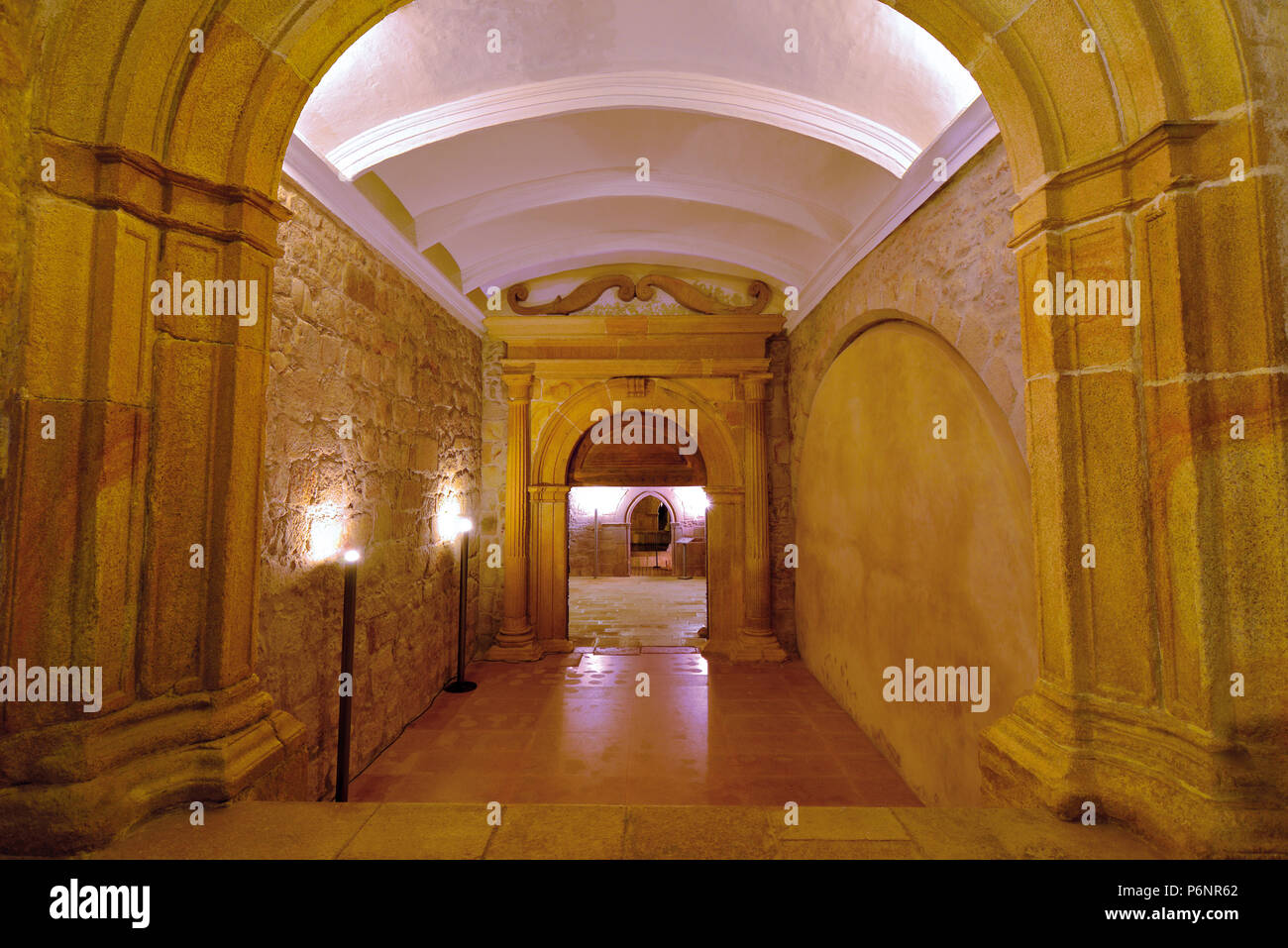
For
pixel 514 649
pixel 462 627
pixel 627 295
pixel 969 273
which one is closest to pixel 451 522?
pixel 462 627

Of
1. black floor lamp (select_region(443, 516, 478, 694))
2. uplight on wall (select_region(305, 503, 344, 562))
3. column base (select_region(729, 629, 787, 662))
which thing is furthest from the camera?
column base (select_region(729, 629, 787, 662))

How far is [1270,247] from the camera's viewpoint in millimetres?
1272

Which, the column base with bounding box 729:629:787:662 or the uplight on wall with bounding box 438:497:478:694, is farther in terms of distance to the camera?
the column base with bounding box 729:629:787:662

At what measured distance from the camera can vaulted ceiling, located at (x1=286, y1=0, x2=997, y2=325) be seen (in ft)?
8.66

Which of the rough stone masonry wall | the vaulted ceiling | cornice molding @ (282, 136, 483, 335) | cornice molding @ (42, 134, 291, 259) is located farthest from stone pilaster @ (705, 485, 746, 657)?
cornice molding @ (42, 134, 291, 259)

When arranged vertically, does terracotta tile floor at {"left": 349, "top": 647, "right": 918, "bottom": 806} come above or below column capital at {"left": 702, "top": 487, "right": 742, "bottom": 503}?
below

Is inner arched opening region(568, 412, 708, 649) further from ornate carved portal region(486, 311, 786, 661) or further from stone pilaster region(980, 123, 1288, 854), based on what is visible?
stone pilaster region(980, 123, 1288, 854)

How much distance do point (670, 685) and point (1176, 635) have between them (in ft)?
12.3

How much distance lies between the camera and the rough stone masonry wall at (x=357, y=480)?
8.63ft

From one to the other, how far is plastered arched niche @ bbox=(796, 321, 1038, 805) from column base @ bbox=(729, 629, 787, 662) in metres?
0.63

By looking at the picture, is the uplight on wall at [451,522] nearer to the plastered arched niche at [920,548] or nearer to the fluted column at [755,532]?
the fluted column at [755,532]

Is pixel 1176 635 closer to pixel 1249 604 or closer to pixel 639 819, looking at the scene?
pixel 1249 604

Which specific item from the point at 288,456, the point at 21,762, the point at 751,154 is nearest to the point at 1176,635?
the point at 21,762
